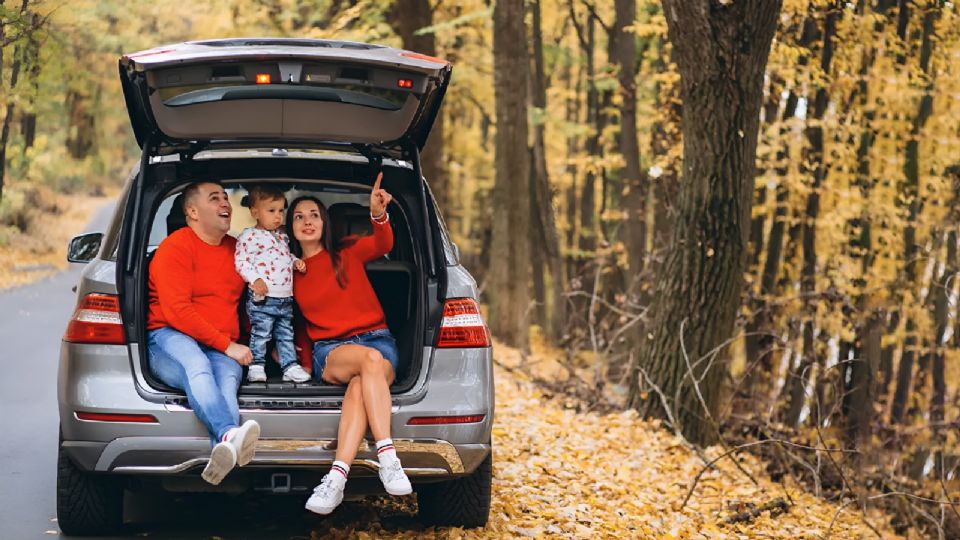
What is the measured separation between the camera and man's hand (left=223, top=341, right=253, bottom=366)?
5566 millimetres

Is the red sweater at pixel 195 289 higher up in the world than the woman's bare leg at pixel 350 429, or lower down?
higher up

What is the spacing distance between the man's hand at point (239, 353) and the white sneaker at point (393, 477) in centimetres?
87

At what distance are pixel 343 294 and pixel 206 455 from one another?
1197 mm

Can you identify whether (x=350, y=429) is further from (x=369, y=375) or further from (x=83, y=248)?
(x=83, y=248)

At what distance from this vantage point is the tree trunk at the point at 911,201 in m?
15.6

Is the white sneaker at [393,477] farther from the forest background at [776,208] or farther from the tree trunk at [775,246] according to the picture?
the tree trunk at [775,246]

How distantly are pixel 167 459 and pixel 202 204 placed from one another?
51.9 inches

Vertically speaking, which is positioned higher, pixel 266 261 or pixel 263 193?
pixel 263 193

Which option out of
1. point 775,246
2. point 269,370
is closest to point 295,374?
point 269,370

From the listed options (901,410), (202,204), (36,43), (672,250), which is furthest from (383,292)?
(901,410)

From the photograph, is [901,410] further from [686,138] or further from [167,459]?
[167,459]

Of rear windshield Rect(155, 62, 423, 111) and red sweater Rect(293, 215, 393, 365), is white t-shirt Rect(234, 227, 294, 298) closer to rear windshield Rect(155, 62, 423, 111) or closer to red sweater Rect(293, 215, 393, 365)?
red sweater Rect(293, 215, 393, 365)

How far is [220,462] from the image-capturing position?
498 centimetres

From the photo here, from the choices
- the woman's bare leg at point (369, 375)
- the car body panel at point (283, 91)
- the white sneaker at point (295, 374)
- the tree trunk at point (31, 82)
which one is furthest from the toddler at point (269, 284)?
the tree trunk at point (31, 82)
